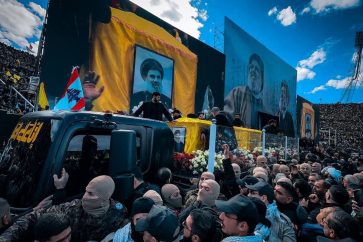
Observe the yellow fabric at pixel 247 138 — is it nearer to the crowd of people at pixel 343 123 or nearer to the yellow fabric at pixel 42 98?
the yellow fabric at pixel 42 98

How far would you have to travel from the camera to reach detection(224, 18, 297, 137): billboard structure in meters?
17.3

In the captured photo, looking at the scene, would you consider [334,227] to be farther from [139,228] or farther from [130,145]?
[130,145]

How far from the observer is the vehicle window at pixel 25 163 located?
239 centimetres

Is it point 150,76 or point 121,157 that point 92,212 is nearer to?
point 121,157

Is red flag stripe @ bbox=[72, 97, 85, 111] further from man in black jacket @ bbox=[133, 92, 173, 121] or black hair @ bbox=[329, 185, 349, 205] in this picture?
black hair @ bbox=[329, 185, 349, 205]

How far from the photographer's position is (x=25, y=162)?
253 cm

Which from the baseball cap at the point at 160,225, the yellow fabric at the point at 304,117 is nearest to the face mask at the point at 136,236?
the baseball cap at the point at 160,225

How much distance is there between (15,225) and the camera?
2180 millimetres

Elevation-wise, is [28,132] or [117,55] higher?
[117,55]

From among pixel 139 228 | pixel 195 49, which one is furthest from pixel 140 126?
pixel 195 49

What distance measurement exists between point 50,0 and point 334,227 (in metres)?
9.37

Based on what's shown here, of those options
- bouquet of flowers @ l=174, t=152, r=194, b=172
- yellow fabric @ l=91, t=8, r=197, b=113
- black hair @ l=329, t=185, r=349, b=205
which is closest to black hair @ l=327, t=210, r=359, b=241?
black hair @ l=329, t=185, r=349, b=205

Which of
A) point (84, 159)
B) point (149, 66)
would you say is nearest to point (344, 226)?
point (84, 159)

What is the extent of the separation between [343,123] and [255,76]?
116ft
